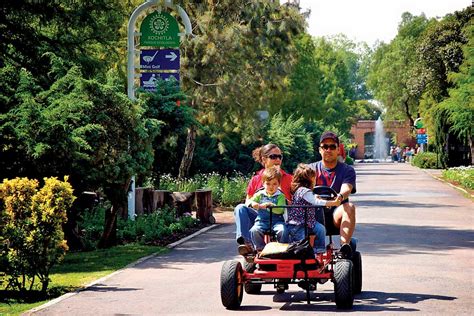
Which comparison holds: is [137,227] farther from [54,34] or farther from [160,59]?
[160,59]

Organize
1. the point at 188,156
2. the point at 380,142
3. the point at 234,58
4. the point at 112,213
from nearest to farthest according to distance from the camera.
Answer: the point at 112,213
the point at 188,156
the point at 234,58
the point at 380,142

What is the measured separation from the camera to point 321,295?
38.6 ft

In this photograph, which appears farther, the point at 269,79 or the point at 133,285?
the point at 269,79

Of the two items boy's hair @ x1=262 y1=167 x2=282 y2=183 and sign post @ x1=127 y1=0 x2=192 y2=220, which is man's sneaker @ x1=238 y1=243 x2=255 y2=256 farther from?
sign post @ x1=127 y1=0 x2=192 y2=220

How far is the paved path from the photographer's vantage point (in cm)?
1090

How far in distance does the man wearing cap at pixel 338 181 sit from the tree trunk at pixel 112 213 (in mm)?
6568

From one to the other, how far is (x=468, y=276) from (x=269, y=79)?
26371 mm

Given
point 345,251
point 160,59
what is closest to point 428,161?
point 160,59

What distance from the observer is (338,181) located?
462 inches

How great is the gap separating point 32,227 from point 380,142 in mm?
145883

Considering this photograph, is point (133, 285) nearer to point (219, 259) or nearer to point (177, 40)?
point (219, 259)

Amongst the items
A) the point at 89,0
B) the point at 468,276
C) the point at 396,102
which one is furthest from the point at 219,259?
the point at 396,102

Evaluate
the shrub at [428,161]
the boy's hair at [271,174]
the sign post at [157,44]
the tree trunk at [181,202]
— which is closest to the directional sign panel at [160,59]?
the sign post at [157,44]

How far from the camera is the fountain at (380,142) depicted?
503 feet
